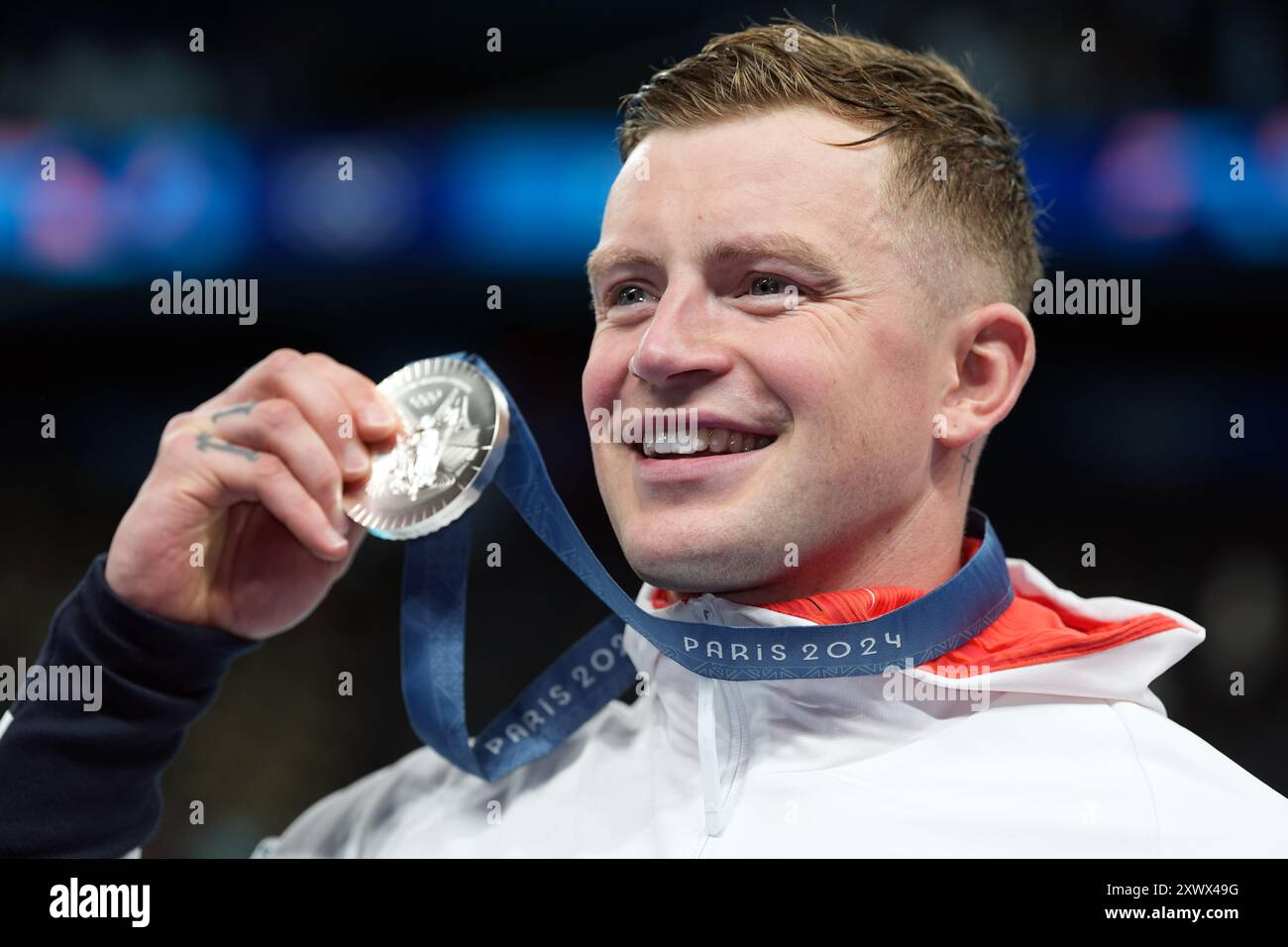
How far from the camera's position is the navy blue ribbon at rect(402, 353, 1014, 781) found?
6.72ft

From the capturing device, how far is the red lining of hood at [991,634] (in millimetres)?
2070

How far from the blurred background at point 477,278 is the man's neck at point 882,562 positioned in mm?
1850

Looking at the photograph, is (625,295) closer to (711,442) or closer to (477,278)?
(711,442)

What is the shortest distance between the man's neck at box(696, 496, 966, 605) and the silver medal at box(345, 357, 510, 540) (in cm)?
53

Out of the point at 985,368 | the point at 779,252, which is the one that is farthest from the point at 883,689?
the point at 779,252

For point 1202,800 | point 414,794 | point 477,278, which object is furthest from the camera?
point 477,278

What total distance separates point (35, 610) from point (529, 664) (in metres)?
1.75

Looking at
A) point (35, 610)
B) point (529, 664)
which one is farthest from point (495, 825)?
point (35, 610)

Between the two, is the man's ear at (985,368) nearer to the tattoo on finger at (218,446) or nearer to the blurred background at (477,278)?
the tattoo on finger at (218,446)

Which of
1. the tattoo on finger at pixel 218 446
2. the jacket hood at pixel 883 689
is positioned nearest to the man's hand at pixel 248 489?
the tattoo on finger at pixel 218 446

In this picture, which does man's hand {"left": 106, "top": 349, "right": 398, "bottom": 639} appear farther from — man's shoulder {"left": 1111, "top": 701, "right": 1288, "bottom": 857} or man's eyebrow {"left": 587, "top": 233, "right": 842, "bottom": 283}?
man's shoulder {"left": 1111, "top": 701, "right": 1288, "bottom": 857}

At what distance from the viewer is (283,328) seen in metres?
4.50

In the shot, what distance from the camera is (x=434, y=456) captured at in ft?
7.82

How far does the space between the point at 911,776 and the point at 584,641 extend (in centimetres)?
83
